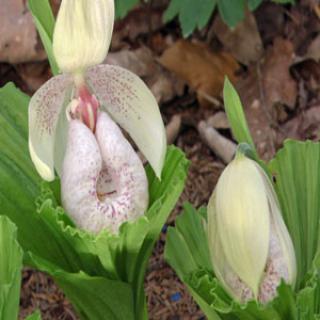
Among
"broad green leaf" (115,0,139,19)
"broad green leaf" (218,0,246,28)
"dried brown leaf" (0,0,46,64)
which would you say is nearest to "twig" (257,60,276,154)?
"broad green leaf" (218,0,246,28)

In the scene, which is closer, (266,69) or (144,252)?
(144,252)

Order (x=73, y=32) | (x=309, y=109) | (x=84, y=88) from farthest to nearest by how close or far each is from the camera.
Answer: (x=309, y=109), (x=84, y=88), (x=73, y=32)

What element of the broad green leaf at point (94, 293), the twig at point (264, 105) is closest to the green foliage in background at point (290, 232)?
the broad green leaf at point (94, 293)

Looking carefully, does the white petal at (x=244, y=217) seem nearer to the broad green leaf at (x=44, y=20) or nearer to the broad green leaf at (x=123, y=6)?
the broad green leaf at (x=44, y=20)

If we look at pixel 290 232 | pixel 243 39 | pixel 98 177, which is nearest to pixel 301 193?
pixel 290 232

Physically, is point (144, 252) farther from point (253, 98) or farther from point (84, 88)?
point (253, 98)

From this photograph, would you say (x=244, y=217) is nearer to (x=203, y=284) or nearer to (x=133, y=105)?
(x=203, y=284)

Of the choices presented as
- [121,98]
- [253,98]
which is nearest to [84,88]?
[121,98]

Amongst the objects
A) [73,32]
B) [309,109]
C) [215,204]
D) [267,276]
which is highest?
[73,32]
